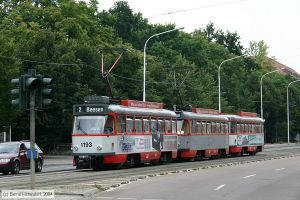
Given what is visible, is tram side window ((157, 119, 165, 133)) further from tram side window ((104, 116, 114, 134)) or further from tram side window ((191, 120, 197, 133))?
tram side window ((104, 116, 114, 134))

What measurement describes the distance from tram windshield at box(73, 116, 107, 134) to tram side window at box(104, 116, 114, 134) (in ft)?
0.76

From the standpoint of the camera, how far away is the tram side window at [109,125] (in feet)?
104

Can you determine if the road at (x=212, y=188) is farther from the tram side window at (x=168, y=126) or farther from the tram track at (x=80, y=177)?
the tram side window at (x=168, y=126)

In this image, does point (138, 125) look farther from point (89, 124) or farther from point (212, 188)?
point (212, 188)

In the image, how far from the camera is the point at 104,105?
Answer: 3156 cm

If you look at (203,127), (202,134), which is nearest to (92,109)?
(202,134)

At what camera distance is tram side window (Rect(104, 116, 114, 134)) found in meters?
31.8

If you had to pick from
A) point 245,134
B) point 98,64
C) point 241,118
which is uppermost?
point 98,64

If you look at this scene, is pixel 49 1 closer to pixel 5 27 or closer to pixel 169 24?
pixel 5 27

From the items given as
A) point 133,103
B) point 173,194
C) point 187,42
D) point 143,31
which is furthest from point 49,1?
point 173,194

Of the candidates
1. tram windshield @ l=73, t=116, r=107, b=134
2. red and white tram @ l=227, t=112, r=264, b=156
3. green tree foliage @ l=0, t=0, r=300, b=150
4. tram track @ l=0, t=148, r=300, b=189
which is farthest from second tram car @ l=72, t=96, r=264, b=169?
green tree foliage @ l=0, t=0, r=300, b=150

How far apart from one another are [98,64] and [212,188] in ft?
138

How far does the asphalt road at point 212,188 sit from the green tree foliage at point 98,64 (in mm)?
→ 10472

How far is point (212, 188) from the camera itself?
811 inches
